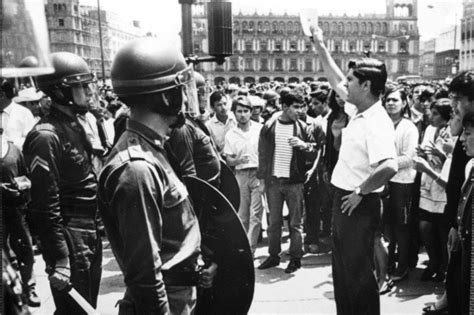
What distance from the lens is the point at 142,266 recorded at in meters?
1.87

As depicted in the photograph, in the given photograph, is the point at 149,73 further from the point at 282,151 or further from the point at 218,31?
the point at 282,151

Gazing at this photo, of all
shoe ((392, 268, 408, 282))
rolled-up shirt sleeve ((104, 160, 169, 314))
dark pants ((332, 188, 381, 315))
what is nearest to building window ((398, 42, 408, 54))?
shoe ((392, 268, 408, 282))

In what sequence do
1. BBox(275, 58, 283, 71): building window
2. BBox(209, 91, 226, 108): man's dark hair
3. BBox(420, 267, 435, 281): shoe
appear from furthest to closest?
BBox(275, 58, 283, 71): building window < BBox(209, 91, 226, 108): man's dark hair < BBox(420, 267, 435, 281): shoe

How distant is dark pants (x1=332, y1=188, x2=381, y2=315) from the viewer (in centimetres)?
362

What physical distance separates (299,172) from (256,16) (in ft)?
344

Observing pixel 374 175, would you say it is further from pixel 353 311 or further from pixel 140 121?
pixel 140 121

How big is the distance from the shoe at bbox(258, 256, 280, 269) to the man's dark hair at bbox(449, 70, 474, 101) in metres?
3.01

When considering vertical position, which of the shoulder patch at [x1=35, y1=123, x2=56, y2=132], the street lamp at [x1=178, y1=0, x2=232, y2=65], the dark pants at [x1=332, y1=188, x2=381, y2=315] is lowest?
the dark pants at [x1=332, y1=188, x2=381, y2=315]

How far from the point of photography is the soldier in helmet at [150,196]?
1.88 metres

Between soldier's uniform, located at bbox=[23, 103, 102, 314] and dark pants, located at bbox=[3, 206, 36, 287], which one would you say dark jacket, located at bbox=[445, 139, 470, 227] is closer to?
soldier's uniform, located at bbox=[23, 103, 102, 314]

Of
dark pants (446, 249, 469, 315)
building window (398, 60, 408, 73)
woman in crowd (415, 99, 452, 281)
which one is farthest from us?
building window (398, 60, 408, 73)

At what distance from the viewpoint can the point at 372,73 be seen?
12.2 ft

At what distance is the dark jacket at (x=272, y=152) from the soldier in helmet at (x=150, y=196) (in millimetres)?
3713

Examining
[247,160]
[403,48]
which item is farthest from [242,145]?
[403,48]
